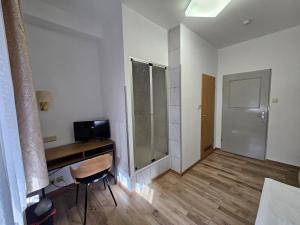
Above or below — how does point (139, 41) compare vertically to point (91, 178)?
above

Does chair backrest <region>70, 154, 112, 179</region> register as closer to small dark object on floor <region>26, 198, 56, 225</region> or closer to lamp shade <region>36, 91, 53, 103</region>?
small dark object on floor <region>26, 198, 56, 225</region>

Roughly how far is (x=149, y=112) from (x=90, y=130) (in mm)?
1071

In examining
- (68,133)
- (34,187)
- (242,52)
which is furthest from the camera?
(242,52)

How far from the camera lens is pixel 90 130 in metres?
2.29

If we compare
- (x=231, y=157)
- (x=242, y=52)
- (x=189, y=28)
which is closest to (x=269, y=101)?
(x=242, y=52)

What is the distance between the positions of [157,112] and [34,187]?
1964 millimetres

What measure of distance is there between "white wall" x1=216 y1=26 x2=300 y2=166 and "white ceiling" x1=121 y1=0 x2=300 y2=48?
0.22 m

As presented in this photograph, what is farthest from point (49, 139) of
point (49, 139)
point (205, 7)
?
point (205, 7)

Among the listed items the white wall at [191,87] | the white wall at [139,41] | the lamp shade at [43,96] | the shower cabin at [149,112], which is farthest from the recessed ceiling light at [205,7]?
the lamp shade at [43,96]

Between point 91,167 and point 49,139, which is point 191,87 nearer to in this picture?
point 91,167

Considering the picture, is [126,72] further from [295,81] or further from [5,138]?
[295,81]

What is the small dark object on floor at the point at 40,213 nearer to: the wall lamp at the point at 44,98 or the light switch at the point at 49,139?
the light switch at the point at 49,139

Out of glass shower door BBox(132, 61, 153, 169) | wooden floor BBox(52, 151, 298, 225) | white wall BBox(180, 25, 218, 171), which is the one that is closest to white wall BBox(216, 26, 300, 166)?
wooden floor BBox(52, 151, 298, 225)

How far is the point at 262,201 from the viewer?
3.25 ft
